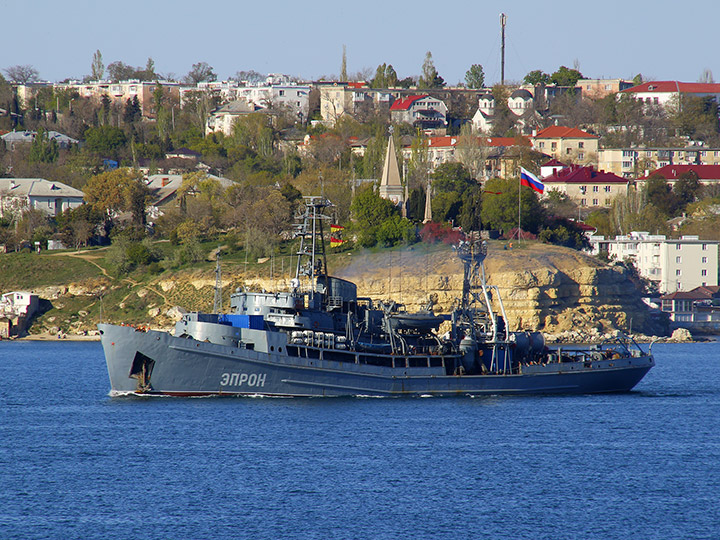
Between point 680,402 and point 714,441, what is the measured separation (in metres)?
12.8

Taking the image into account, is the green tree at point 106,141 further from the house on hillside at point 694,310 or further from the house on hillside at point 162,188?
the house on hillside at point 694,310

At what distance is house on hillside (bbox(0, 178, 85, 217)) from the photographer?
136 meters

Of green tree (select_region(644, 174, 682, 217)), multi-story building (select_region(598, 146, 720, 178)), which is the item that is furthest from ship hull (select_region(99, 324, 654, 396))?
multi-story building (select_region(598, 146, 720, 178))

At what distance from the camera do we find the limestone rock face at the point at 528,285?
10488cm

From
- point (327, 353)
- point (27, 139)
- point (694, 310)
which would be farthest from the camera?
point (27, 139)

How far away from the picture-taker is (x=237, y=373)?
5194 centimetres

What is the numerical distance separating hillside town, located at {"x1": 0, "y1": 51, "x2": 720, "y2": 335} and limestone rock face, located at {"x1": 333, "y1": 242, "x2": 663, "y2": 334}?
4.83 metres

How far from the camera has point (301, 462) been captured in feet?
130

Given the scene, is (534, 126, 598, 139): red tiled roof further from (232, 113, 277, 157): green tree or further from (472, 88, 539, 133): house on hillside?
(232, 113, 277, 157): green tree

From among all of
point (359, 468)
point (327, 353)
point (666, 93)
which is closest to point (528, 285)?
point (327, 353)

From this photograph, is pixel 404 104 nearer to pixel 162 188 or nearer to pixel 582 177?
pixel 582 177

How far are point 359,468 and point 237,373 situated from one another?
14589mm

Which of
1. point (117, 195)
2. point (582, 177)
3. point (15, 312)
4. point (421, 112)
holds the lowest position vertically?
point (15, 312)

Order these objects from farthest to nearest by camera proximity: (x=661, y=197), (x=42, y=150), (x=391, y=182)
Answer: (x=42, y=150) → (x=661, y=197) → (x=391, y=182)
